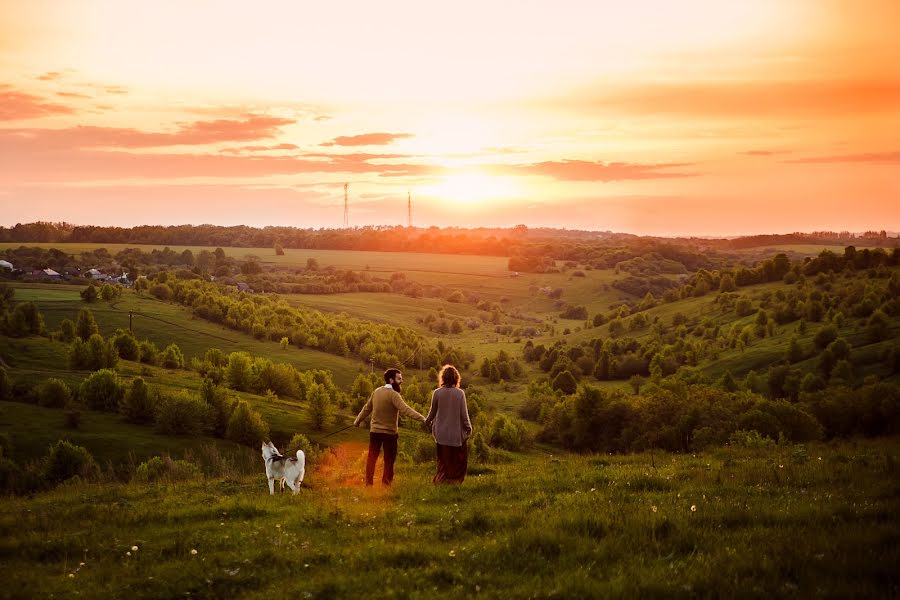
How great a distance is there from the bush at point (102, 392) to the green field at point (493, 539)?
98.9 meters

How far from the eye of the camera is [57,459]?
67750mm

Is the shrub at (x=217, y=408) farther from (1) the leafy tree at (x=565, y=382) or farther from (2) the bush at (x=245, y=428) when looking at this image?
(1) the leafy tree at (x=565, y=382)

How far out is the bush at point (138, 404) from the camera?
336ft

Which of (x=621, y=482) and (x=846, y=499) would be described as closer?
(x=846, y=499)

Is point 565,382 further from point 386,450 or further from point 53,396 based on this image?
point 386,450

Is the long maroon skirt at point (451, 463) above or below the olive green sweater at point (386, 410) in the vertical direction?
below

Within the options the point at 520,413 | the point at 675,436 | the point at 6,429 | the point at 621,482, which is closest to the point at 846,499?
the point at 621,482

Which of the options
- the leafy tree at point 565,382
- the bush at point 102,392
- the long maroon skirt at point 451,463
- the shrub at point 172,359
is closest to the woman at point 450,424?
the long maroon skirt at point 451,463

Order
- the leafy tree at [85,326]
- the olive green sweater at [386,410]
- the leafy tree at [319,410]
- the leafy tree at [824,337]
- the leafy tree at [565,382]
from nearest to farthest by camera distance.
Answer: the olive green sweater at [386,410] < the leafy tree at [319,410] < the leafy tree at [824,337] < the leafy tree at [85,326] < the leafy tree at [565,382]

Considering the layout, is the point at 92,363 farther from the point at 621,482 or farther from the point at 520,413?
the point at 621,482

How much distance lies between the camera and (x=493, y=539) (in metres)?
11.9

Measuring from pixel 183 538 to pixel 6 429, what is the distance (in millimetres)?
93499

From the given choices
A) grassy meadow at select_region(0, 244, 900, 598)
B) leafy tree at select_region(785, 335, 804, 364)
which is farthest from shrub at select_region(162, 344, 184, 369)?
grassy meadow at select_region(0, 244, 900, 598)

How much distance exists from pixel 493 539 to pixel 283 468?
818 centimetres
